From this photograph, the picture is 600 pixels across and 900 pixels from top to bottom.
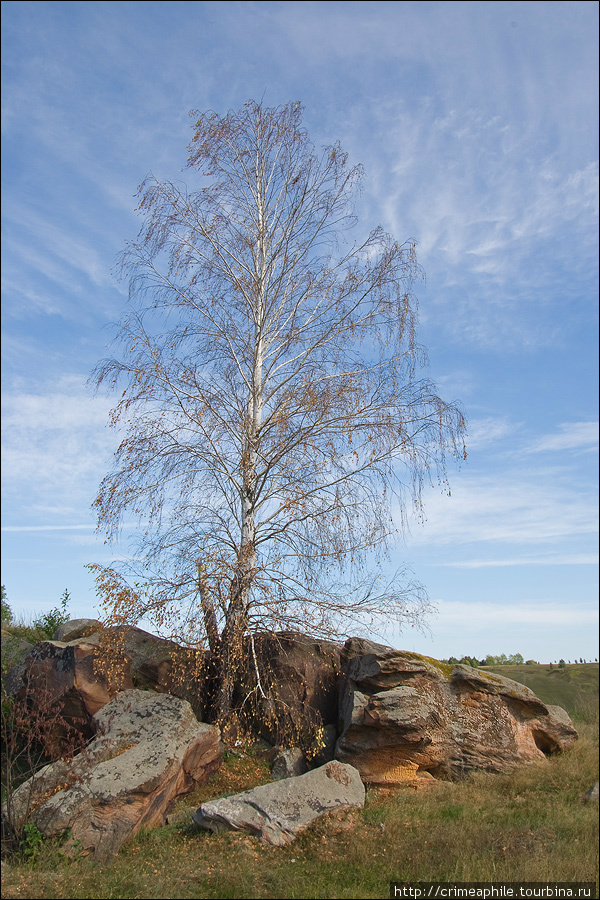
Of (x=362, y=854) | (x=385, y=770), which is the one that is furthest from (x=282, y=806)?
(x=385, y=770)

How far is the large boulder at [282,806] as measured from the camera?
309 inches

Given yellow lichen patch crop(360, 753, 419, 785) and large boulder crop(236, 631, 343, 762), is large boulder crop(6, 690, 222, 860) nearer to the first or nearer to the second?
large boulder crop(236, 631, 343, 762)

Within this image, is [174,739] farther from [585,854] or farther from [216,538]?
[585,854]

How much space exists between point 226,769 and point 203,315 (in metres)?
8.28

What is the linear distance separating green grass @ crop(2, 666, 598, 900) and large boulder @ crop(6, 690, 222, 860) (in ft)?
0.94

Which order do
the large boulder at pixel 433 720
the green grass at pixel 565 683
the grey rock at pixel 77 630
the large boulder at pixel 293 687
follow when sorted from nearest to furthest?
the green grass at pixel 565 683, the large boulder at pixel 433 720, the large boulder at pixel 293 687, the grey rock at pixel 77 630

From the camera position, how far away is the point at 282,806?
8.13 meters

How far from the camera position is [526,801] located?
→ 29.8 ft

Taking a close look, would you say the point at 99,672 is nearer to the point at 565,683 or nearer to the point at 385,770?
the point at 385,770

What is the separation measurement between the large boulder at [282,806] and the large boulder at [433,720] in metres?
1.54

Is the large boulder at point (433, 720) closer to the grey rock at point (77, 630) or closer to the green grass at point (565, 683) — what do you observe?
the green grass at point (565, 683)

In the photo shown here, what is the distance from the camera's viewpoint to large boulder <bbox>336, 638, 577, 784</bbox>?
10258 millimetres

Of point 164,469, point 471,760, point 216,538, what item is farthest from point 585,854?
point 164,469

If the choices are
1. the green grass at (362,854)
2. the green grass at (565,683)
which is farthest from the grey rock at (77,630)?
the green grass at (565,683)
